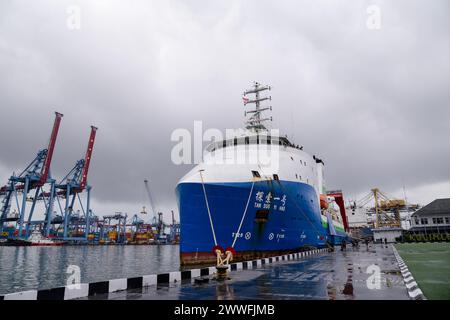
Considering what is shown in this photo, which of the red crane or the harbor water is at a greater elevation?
the red crane

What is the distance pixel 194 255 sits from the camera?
781 inches

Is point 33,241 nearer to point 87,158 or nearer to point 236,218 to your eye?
point 87,158

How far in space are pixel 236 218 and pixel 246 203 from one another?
3.88 ft

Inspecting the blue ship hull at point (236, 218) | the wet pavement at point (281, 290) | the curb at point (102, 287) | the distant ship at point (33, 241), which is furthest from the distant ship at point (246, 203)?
the distant ship at point (33, 241)

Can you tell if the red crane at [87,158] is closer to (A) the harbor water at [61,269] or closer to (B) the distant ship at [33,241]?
(B) the distant ship at [33,241]

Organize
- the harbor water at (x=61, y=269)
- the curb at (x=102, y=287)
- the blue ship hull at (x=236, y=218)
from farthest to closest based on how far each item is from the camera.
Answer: the harbor water at (x=61, y=269)
the blue ship hull at (x=236, y=218)
the curb at (x=102, y=287)

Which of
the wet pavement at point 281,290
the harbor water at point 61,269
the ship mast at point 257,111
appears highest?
the ship mast at point 257,111

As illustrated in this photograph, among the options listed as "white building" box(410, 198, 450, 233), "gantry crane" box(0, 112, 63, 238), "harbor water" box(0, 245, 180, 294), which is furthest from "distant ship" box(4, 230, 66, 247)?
"white building" box(410, 198, 450, 233)

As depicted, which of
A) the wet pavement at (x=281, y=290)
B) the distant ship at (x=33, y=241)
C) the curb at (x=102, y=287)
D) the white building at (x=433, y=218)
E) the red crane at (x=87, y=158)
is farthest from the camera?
the red crane at (x=87, y=158)

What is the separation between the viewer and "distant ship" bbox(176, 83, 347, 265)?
64.5ft

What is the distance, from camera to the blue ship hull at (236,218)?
19609mm

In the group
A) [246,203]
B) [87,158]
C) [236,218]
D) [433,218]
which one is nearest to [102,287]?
[236,218]

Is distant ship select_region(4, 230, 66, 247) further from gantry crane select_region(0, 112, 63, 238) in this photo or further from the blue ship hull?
the blue ship hull
